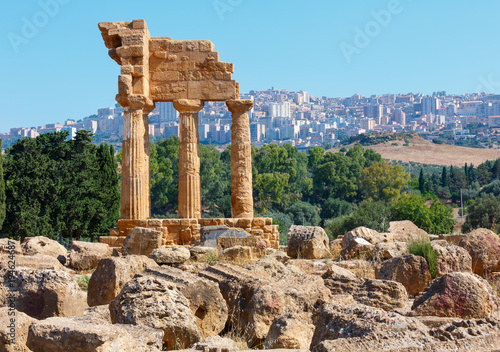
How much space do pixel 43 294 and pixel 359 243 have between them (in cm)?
889

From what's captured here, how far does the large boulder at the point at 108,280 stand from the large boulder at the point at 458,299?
4113 mm

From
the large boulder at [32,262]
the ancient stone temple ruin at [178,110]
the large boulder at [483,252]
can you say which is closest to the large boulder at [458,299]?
the large boulder at [483,252]

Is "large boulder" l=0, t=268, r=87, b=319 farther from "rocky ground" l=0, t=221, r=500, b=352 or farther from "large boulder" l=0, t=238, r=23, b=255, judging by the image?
"large boulder" l=0, t=238, r=23, b=255

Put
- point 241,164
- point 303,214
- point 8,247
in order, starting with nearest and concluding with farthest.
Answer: point 8,247
point 241,164
point 303,214

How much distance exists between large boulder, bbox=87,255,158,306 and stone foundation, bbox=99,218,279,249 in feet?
30.1

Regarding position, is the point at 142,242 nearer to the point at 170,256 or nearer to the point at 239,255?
the point at 239,255

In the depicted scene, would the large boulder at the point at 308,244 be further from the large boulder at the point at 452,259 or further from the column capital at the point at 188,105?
the column capital at the point at 188,105

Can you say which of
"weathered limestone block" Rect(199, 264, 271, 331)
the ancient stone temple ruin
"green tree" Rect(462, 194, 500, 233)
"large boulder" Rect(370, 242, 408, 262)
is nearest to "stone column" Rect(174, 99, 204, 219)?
the ancient stone temple ruin

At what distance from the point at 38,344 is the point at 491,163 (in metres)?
103

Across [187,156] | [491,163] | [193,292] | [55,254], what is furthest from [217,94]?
[491,163]

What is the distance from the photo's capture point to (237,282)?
9180 millimetres

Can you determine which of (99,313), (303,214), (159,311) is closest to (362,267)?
(99,313)

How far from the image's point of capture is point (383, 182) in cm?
8038

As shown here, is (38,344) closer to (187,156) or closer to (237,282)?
(237,282)
